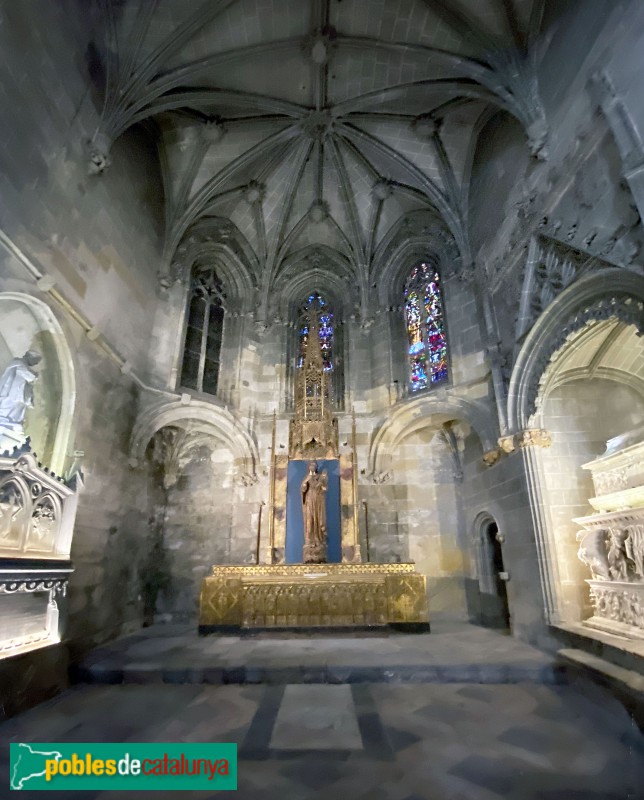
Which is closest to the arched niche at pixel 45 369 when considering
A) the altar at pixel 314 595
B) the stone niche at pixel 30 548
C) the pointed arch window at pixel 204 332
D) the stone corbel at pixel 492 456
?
the stone niche at pixel 30 548

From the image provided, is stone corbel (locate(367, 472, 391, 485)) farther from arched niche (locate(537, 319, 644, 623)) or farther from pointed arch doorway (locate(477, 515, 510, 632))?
arched niche (locate(537, 319, 644, 623))

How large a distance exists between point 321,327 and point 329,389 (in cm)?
343

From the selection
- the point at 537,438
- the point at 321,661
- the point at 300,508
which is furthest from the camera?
the point at 300,508

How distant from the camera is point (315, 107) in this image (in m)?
11.4

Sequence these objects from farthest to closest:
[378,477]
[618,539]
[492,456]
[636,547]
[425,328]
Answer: [425,328], [378,477], [492,456], [618,539], [636,547]

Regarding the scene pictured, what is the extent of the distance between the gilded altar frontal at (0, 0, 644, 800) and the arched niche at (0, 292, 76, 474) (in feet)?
0.17

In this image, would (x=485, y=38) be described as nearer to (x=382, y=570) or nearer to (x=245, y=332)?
(x=245, y=332)

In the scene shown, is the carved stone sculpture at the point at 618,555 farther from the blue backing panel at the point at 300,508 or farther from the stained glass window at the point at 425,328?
the stained glass window at the point at 425,328

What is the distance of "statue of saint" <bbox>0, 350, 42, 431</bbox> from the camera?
554 cm

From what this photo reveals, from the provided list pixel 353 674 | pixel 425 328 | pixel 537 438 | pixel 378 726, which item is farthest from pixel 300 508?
pixel 378 726

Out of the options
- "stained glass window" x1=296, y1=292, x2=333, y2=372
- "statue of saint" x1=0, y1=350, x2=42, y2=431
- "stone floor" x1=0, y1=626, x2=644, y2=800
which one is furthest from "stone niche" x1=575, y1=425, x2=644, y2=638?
"stained glass window" x1=296, y1=292, x2=333, y2=372

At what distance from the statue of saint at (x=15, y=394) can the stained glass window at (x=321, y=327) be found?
8422 mm

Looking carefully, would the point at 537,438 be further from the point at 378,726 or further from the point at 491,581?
the point at 378,726

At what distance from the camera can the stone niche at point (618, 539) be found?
556cm
